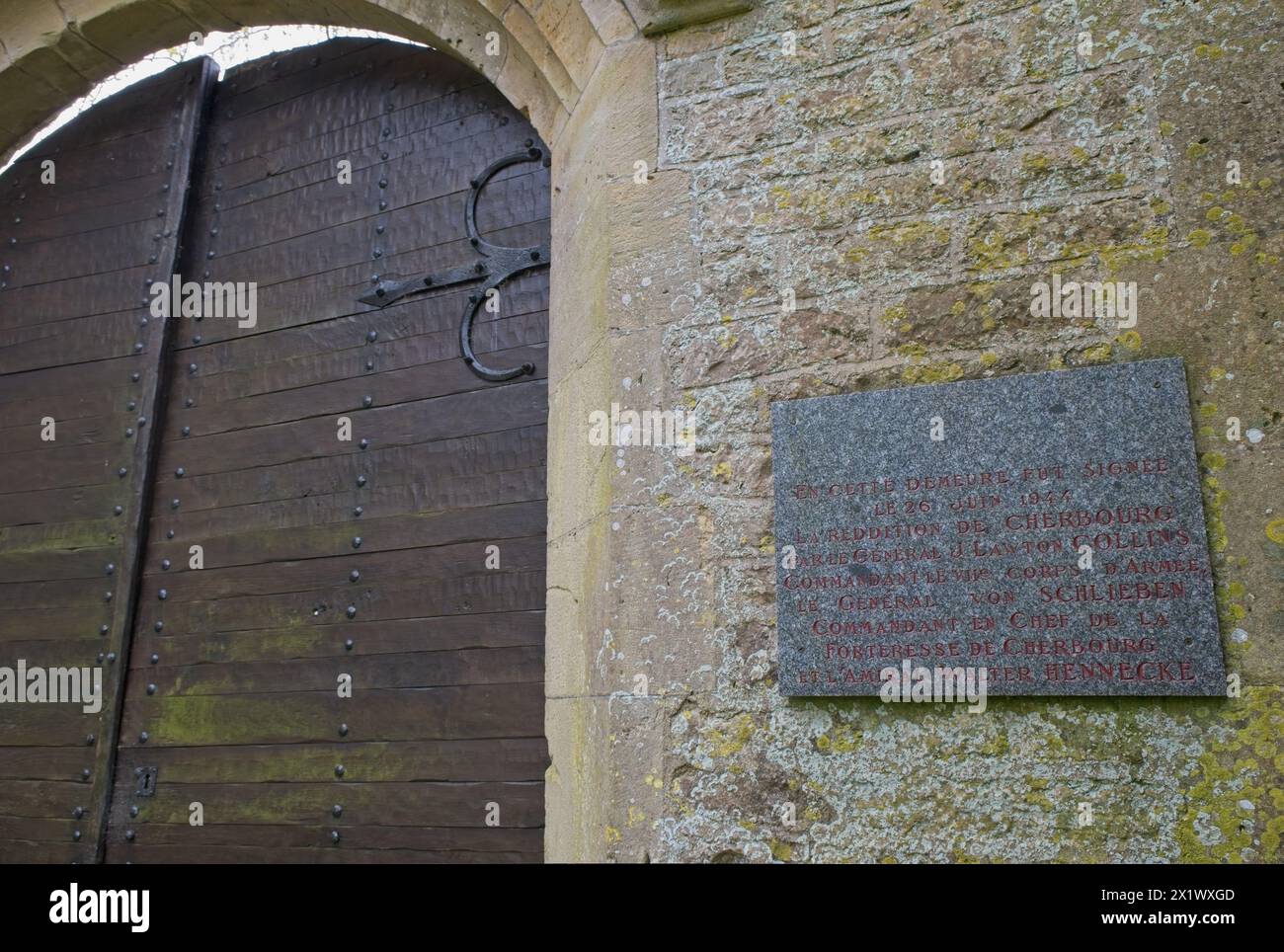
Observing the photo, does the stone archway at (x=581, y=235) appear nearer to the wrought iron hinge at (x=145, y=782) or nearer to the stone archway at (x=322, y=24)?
the stone archway at (x=322, y=24)

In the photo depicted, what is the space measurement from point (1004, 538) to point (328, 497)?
1812 mm

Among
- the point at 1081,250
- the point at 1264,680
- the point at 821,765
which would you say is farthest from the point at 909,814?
the point at 1081,250

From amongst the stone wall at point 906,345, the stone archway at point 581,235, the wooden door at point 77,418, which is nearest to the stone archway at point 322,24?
the stone archway at point 581,235

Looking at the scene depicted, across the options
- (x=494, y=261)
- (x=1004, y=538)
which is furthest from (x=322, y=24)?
(x=1004, y=538)

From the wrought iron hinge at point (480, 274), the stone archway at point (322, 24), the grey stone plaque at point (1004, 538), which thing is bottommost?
the grey stone plaque at point (1004, 538)

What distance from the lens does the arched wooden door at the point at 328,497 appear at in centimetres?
264

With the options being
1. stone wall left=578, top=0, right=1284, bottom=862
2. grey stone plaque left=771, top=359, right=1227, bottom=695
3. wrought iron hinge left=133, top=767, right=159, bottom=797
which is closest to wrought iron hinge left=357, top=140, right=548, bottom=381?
stone wall left=578, top=0, right=1284, bottom=862

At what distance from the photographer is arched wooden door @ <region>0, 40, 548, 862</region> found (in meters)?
2.64

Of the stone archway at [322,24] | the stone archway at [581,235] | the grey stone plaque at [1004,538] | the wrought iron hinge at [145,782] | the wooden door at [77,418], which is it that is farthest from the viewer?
the wooden door at [77,418]

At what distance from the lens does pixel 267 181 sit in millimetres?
3301

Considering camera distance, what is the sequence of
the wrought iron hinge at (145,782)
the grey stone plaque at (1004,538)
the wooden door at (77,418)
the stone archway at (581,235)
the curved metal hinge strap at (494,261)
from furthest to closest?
the wooden door at (77,418), the wrought iron hinge at (145,782), the curved metal hinge strap at (494,261), the stone archway at (581,235), the grey stone plaque at (1004,538)

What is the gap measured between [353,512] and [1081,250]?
6.18ft

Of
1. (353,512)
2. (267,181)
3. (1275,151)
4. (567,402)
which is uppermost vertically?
(267,181)

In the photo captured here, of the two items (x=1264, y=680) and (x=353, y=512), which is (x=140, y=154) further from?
(x=1264, y=680)
